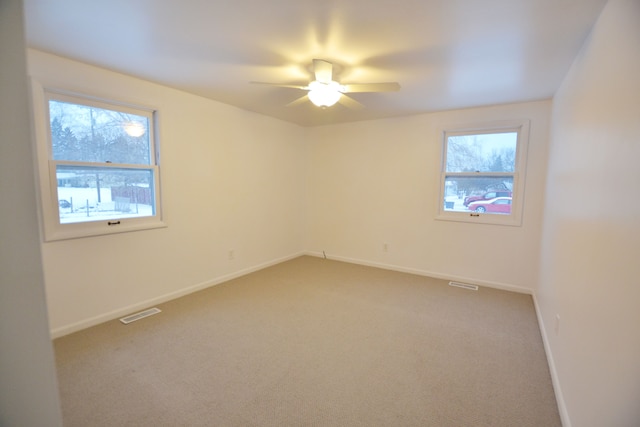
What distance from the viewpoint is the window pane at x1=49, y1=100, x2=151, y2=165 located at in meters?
2.49

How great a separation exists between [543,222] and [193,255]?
4.11m

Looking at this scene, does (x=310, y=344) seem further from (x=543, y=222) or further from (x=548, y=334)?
(x=543, y=222)

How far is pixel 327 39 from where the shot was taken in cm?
205

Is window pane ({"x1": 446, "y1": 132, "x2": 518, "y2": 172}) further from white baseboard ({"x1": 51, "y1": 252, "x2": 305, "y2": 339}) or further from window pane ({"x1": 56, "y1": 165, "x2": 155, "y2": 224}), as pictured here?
window pane ({"x1": 56, "y1": 165, "x2": 155, "y2": 224})

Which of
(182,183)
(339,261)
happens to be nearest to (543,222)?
(339,261)

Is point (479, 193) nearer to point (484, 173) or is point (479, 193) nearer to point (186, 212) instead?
point (484, 173)

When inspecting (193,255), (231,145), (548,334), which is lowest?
(548,334)

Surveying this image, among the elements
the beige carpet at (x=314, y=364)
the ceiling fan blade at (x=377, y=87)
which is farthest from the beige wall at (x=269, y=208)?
the ceiling fan blade at (x=377, y=87)

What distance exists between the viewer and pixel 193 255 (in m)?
3.57

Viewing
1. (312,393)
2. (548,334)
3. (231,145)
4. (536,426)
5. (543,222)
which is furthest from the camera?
(231,145)

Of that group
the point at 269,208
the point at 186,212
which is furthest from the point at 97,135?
the point at 269,208

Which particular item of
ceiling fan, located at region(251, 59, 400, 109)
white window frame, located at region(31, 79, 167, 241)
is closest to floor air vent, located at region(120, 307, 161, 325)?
white window frame, located at region(31, 79, 167, 241)

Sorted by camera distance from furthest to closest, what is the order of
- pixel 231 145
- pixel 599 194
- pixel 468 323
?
pixel 231 145 → pixel 468 323 → pixel 599 194

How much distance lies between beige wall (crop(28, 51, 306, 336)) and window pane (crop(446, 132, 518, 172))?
2.50 m
